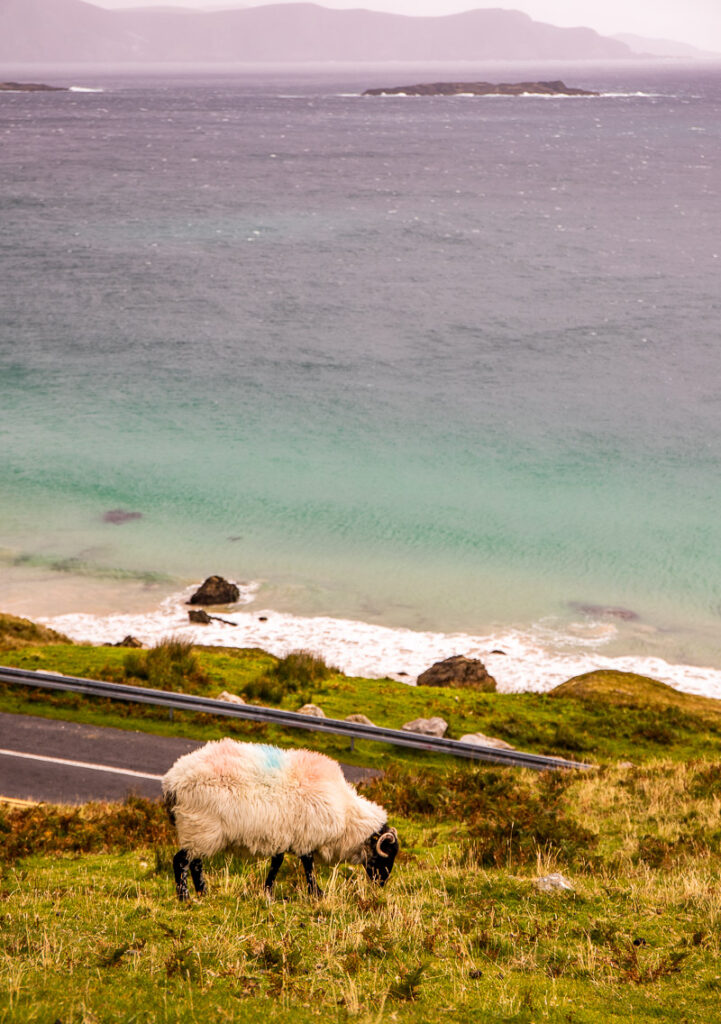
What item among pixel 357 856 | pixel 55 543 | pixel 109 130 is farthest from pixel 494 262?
pixel 109 130

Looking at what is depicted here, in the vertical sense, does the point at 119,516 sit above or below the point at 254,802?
below

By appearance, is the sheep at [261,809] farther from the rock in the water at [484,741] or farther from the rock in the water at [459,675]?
the rock in the water at [459,675]

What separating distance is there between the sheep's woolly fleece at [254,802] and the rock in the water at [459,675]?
1629 centimetres

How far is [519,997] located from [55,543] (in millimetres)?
33131

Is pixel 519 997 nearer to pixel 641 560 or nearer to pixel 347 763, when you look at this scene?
pixel 347 763

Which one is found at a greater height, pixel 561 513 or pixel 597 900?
pixel 597 900

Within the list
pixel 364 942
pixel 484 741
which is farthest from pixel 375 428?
pixel 364 942

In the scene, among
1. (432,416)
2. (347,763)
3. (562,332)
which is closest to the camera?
(347,763)

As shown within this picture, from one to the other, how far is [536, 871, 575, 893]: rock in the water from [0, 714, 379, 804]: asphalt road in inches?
284

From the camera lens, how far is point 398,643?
3080 cm

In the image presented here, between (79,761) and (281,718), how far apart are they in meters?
3.80

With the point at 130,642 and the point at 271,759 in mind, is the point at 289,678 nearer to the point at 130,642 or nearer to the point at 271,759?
the point at 130,642

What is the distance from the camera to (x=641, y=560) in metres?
37.7

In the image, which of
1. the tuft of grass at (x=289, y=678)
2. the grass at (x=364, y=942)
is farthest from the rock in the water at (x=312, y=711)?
the grass at (x=364, y=942)
